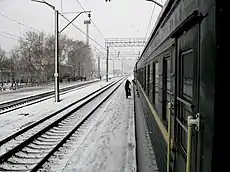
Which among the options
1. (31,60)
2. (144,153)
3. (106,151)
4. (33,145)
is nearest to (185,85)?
(144,153)

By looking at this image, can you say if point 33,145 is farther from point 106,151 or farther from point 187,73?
point 187,73

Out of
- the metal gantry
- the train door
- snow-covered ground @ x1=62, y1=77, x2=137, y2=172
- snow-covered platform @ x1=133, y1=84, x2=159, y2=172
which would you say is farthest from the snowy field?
the metal gantry

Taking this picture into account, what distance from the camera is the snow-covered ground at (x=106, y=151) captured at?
6.54 metres

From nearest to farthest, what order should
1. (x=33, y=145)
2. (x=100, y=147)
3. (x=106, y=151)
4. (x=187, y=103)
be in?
1. (x=187, y=103)
2. (x=106, y=151)
3. (x=100, y=147)
4. (x=33, y=145)

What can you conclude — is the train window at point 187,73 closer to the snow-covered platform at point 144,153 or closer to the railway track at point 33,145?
the snow-covered platform at point 144,153

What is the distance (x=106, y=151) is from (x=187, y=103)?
6057mm

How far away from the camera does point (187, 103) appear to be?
2145 mm

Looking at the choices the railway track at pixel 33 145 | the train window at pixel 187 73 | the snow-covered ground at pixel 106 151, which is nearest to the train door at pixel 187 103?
the train window at pixel 187 73

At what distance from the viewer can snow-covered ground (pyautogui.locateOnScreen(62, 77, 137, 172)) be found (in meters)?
6.54

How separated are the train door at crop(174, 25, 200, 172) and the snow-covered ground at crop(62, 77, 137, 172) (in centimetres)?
391

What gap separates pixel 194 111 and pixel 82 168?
5051 mm

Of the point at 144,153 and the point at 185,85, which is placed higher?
the point at 185,85

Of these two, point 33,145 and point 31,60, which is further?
point 31,60

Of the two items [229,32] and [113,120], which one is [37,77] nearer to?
[113,120]
